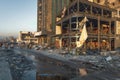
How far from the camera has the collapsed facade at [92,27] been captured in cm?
4147

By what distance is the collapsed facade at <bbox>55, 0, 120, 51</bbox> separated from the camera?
136ft

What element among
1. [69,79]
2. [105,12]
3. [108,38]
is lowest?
[69,79]

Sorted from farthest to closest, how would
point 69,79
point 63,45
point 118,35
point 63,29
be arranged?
1. point 63,29
2. point 63,45
3. point 118,35
4. point 69,79

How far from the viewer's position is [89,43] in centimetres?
4362

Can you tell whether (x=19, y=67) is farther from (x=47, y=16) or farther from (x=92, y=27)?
(x=47, y=16)

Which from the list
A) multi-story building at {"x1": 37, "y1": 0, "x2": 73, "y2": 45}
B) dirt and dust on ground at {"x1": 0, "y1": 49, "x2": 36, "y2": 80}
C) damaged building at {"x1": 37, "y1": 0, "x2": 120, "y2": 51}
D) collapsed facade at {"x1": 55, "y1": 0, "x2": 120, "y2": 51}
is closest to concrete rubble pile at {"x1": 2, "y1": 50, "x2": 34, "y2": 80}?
dirt and dust on ground at {"x1": 0, "y1": 49, "x2": 36, "y2": 80}

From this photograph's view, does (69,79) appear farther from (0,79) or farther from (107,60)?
(107,60)

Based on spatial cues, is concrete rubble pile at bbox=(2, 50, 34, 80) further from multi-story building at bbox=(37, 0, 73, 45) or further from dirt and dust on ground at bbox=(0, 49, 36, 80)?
multi-story building at bbox=(37, 0, 73, 45)

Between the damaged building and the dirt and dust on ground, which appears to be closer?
the dirt and dust on ground

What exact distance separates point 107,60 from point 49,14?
219ft

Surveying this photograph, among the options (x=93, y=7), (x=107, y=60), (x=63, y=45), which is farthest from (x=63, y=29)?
(x=107, y=60)

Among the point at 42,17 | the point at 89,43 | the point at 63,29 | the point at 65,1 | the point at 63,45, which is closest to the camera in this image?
the point at 89,43

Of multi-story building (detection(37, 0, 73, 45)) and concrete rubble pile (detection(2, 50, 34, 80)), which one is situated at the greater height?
multi-story building (detection(37, 0, 73, 45))

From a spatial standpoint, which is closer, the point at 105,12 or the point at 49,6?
the point at 105,12
